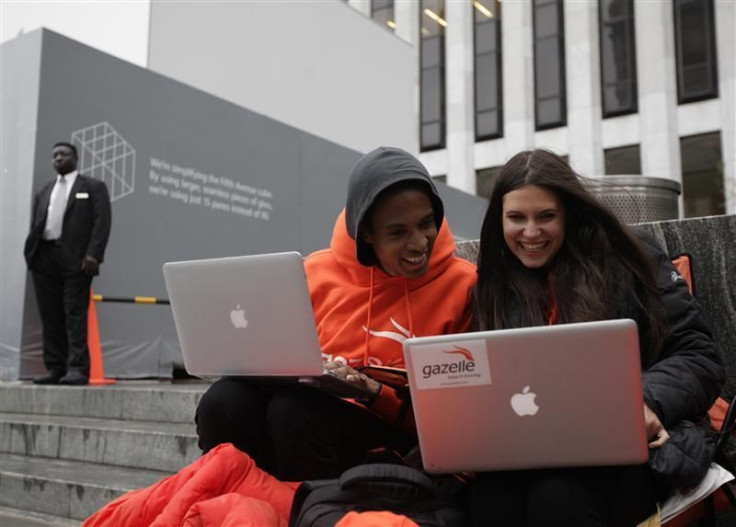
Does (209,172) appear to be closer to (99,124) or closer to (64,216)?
(99,124)

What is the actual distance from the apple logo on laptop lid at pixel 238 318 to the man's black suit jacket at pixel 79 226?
4.03 metres

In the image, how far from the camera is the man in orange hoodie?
2.01m

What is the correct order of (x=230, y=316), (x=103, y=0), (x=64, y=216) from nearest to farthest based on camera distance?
(x=230, y=316), (x=64, y=216), (x=103, y=0)

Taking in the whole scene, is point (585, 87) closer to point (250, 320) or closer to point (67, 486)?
point (67, 486)

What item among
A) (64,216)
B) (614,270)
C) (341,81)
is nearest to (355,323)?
(614,270)

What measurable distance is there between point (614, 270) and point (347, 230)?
748 mm

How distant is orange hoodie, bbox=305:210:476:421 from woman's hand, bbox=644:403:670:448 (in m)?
0.66

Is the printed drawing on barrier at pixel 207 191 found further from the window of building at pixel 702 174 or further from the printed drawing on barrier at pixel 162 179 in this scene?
the window of building at pixel 702 174

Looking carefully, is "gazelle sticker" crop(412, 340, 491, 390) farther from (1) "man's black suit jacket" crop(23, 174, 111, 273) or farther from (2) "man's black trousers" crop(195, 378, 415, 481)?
(1) "man's black suit jacket" crop(23, 174, 111, 273)

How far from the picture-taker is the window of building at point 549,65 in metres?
18.7

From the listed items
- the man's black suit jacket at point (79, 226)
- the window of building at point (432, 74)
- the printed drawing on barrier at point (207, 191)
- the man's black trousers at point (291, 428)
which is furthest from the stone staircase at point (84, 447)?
the window of building at point (432, 74)

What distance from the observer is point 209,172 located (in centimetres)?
790

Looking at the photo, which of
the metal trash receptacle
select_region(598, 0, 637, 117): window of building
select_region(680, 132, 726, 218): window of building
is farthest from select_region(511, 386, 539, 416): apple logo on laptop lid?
select_region(598, 0, 637, 117): window of building

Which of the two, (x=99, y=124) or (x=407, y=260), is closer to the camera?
(x=407, y=260)
